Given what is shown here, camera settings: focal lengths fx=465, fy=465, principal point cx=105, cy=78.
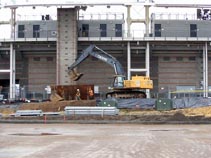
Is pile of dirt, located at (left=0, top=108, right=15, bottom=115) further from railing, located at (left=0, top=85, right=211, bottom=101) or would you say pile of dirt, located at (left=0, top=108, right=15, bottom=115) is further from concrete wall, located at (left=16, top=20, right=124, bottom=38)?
concrete wall, located at (left=16, top=20, right=124, bottom=38)

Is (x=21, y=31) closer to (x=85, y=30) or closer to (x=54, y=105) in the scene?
(x=85, y=30)

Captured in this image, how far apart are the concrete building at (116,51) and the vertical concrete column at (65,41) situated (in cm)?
21

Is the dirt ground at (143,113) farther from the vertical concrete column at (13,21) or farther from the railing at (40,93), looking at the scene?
the vertical concrete column at (13,21)

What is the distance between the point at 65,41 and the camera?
67.2 metres

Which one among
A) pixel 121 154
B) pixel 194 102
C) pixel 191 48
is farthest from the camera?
pixel 191 48

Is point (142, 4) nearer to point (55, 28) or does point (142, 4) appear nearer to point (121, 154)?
point (55, 28)

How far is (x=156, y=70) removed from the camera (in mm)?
72875

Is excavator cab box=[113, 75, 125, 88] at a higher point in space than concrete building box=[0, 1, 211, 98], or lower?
lower

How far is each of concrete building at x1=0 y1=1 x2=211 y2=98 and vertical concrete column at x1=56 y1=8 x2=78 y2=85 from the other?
21 centimetres

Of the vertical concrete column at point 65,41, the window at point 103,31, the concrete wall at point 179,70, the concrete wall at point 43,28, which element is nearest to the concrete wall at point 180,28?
the concrete wall at point 179,70

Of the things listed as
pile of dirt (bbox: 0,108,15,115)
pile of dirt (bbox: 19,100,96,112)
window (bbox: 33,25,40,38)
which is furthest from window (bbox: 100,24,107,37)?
pile of dirt (bbox: 0,108,15,115)

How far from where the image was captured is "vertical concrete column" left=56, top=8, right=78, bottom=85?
66.4 metres

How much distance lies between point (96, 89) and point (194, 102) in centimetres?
2228

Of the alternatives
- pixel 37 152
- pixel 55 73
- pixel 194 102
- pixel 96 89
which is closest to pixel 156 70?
pixel 96 89
